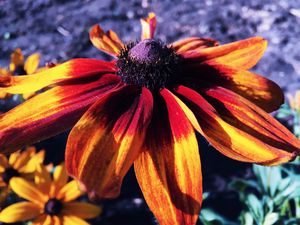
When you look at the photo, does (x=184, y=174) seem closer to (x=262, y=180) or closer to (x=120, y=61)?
(x=120, y=61)

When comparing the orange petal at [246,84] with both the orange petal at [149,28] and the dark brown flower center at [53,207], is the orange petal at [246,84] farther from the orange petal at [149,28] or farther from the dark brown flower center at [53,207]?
the dark brown flower center at [53,207]

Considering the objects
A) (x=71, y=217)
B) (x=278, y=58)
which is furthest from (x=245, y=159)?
(x=278, y=58)

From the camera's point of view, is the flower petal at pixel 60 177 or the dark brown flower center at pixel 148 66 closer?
the dark brown flower center at pixel 148 66

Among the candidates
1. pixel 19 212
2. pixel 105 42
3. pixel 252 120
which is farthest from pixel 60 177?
pixel 252 120

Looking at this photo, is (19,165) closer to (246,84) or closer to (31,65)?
(31,65)

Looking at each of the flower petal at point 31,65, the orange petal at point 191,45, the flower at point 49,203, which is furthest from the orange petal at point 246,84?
the flower petal at point 31,65

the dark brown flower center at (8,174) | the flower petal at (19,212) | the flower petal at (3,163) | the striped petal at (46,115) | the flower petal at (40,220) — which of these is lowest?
the flower petal at (40,220)
